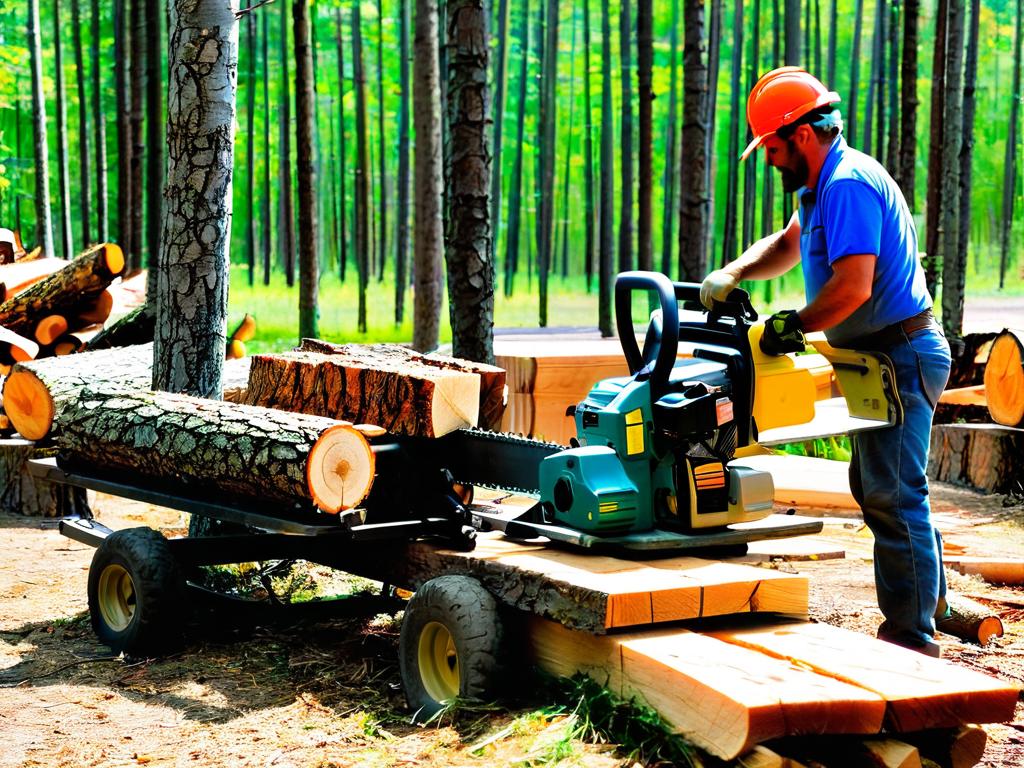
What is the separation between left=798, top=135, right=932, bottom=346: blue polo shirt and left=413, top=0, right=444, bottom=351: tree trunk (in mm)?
7584

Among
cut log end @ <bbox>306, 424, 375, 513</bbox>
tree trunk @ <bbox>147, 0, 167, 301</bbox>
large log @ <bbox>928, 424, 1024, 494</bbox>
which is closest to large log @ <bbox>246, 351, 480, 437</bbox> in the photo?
cut log end @ <bbox>306, 424, 375, 513</bbox>

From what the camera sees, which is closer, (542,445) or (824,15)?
(542,445)

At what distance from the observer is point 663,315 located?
388 centimetres

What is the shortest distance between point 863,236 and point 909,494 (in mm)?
964

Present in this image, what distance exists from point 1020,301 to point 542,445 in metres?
28.8

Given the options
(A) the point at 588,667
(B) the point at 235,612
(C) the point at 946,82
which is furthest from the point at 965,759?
(C) the point at 946,82

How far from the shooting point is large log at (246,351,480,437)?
16.4ft

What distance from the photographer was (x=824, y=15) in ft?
165

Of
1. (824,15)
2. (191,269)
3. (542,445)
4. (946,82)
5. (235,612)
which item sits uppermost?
(824,15)

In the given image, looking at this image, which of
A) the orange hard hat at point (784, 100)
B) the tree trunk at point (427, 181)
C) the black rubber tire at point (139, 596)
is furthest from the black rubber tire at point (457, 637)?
the tree trunk at point (427, 181)

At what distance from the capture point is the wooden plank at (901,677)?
303 cm

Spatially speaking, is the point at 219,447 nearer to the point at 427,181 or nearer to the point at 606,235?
the point at 427,181

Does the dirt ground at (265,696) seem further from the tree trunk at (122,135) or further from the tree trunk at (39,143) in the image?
the tree trunk at (122,135)

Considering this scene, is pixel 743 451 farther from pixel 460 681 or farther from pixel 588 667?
pixel 460 681
